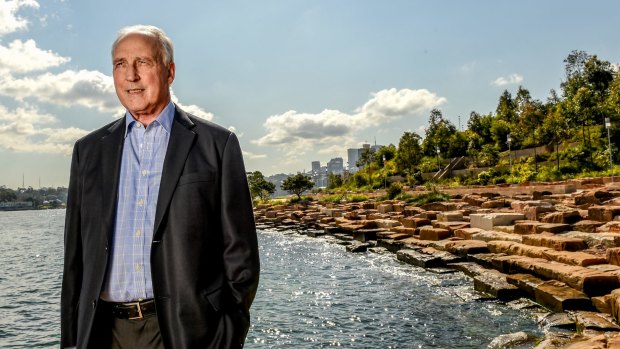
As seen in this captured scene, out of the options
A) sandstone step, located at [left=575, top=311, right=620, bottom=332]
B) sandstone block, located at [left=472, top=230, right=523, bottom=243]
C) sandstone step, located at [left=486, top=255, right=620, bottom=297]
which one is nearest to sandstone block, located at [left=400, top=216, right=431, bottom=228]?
sandstone block, located at [left=472, top=230, right=523, bottom=243]

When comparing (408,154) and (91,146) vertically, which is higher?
(408,154)

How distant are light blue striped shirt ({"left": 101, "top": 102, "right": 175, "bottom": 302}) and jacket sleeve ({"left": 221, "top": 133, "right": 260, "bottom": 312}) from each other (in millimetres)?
296

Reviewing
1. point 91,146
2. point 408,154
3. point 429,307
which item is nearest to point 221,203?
point 91,146

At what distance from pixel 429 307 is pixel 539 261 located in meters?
2.67

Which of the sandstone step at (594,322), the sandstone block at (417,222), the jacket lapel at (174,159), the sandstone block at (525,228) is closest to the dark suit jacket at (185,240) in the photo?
the jacket lapel at (174,159)

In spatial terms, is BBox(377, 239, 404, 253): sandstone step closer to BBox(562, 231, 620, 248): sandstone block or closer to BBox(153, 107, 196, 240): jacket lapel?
BBox(562, 231, 620, 248): sandstone block

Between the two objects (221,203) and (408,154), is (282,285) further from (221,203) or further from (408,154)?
(408,154)

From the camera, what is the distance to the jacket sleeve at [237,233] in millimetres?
2049

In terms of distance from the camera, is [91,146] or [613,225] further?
[613,225]

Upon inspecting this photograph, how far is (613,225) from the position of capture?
1227 cm

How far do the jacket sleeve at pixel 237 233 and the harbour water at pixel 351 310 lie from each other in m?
6.49

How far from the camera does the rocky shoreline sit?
7520 millimetres

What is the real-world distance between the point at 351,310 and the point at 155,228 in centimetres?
923

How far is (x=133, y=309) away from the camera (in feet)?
6.70
